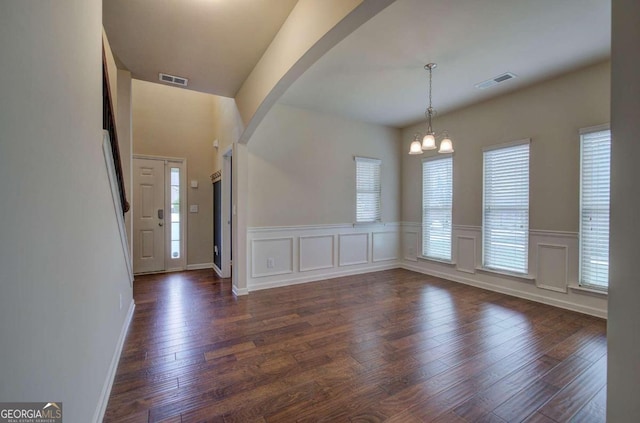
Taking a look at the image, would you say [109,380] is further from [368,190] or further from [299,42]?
[368,190]

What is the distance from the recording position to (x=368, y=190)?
17.2ft

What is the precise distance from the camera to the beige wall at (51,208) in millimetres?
743

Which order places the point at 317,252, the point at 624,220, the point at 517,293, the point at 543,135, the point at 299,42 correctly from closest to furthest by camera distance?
1. the point at 624,220
2. the point at 299,42
3. the point at 543,135
4. the point at 517,293
5. the point at 317,252

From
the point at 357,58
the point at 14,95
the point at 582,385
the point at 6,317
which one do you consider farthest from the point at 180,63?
the point at 582,385

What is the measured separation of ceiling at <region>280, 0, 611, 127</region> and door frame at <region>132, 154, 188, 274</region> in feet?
9.05

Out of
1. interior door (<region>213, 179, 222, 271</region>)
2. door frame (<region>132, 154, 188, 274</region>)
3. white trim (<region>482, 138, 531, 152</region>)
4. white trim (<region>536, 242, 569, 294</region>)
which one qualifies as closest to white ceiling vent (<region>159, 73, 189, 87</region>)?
interior door (<region>213, 179, 222, 271</region>)

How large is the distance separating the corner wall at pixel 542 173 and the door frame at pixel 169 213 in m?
5.01

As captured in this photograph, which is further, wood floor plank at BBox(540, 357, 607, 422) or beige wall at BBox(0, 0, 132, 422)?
wood floor plank at BBox(540, 357, 607, 422)

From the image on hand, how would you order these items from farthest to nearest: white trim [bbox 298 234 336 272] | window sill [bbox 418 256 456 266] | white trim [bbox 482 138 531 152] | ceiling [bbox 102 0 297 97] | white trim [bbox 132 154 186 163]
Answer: white trim [bbox 132 154 186 163]
window sill [bbox 418 256 456 266]
white trim [bbox 298 234 336 272]
white trim [bbox 482 138 531 152]
ceiling [bbox 102 0 297 97]

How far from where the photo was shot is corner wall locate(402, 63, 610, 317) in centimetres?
323

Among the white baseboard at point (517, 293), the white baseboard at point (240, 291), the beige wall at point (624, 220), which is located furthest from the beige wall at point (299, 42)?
the white baseboard at point (517, 293)

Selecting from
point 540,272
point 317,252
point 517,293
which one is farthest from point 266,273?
point 540,272

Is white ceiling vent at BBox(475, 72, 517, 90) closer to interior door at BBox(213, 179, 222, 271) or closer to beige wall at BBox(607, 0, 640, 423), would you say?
beige wall at BBox(607, 0, 640, 423)

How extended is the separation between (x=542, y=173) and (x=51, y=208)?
4.68 metres
